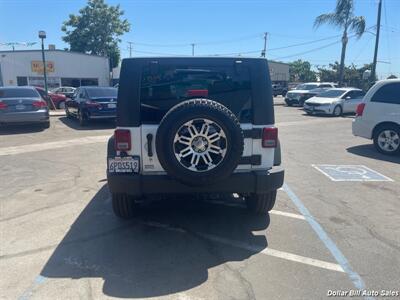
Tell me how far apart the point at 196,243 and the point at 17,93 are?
11124 millimetres

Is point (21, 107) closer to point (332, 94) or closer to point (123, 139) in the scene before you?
point (123, 139)

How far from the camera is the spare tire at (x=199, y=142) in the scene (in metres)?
3.50

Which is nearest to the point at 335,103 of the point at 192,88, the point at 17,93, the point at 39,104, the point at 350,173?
the point at 350,173

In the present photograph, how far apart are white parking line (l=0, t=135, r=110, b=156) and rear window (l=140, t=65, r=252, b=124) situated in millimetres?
6400

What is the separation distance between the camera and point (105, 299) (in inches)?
113

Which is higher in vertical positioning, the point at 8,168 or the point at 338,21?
the point at 338,21

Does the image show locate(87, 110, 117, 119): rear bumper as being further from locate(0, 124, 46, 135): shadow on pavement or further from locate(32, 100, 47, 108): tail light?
locate(0, 124, 46, 135): shadow on pavement

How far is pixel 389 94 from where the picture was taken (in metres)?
8.66

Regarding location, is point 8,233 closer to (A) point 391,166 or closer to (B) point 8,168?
(B) point 8,168

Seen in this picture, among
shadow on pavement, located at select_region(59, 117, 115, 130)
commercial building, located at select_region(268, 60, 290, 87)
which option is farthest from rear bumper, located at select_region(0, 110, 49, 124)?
commercial building, located at select_region(268, 60, 290, 87)

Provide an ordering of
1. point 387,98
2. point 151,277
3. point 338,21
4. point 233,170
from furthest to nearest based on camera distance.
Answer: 1. point 338,21
2. point 387,98
3. point 233,170
4. point 151,277

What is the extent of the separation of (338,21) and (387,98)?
29.5m

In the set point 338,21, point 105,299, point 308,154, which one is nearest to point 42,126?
point 308,154

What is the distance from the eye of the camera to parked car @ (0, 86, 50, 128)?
11.8 metres
